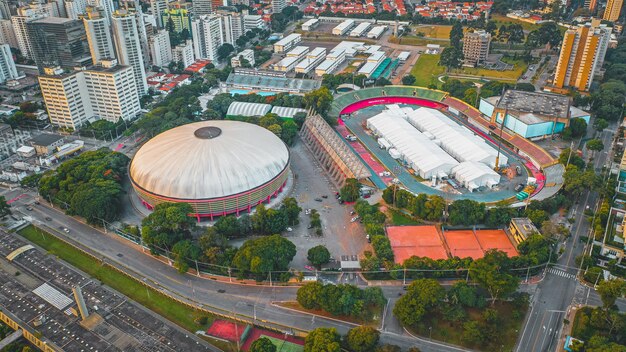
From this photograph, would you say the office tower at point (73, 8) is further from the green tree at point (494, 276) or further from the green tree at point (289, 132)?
the green tree at point (494, 276)

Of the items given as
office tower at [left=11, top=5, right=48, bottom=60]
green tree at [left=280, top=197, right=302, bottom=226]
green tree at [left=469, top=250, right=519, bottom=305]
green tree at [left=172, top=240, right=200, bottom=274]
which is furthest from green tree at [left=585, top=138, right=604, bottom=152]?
office tower at [left=11, top=5, right=48, bottom=60]

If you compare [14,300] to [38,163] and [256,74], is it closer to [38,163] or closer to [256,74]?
[38,163]

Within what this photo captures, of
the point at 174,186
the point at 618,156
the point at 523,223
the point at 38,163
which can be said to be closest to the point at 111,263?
the point at 174,186

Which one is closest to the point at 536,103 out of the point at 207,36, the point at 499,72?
the point at 499,72

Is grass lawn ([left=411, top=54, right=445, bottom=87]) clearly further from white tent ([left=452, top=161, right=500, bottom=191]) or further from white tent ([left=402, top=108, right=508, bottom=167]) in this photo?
white tent ([left=452, top=161, right=500, bottom=191])

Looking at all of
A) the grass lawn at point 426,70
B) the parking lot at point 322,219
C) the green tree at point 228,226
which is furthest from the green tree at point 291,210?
the grass lawn at point 426,70

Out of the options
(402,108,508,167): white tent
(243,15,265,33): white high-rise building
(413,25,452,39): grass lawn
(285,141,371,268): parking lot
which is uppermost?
(243,15,265,33): white high-rise building

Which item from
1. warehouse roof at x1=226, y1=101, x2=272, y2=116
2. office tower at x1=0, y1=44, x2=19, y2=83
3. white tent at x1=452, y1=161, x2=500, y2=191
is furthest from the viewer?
office tower at x1=0, y1=44, x2=19, y2=83
